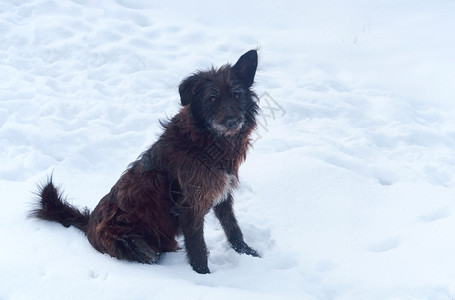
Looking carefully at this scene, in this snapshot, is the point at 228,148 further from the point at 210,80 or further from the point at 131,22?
the point at 131,22

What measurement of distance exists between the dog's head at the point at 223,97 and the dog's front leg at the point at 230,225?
79cm

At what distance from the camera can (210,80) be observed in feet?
10.1

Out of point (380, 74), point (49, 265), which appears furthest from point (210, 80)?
point (380, 74)

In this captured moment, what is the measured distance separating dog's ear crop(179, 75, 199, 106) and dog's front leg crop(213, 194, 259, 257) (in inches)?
37.9

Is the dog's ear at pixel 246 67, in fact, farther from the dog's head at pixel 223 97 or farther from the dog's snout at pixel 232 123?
the dog's snout at pixel 232 123

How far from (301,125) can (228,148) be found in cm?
255

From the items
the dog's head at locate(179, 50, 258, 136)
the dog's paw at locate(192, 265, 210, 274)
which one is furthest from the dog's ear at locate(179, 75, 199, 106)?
the dog's paw at locate(192, 265, 210, 274)

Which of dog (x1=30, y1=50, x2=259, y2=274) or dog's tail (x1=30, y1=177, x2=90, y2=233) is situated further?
dog's tail (x1=30, y1=177, x2=90, y2=233)

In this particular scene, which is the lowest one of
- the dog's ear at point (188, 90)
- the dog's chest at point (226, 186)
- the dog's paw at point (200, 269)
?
the dog's paw at point (200, 269)

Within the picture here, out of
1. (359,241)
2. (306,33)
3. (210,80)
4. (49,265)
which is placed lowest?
(359,241)

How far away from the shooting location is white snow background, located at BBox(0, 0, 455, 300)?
2.93 meters

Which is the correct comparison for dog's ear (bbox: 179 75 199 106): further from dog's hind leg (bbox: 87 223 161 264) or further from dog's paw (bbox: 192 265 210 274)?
dog's paw (bbox: 192 265 210 274)

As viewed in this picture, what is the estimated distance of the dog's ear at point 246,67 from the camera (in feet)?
10.2

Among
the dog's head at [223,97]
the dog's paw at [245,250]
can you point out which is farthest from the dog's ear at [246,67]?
the dog's paw at [245,250]
